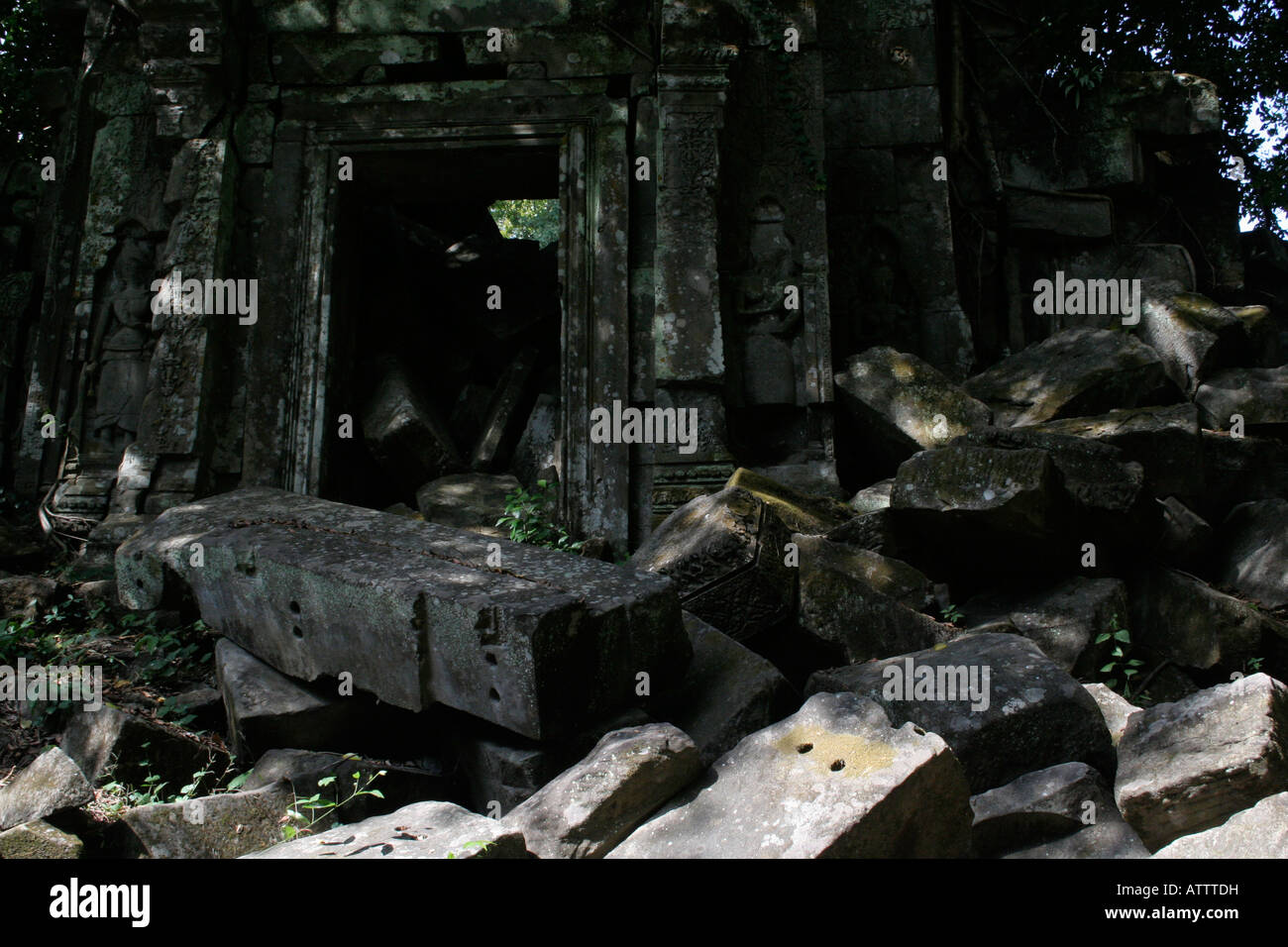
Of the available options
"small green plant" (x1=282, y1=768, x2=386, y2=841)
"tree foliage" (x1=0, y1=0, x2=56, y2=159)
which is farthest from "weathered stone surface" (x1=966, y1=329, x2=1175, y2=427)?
"tree foliage" (x1=0, y1=0, x2=56, y2=159)

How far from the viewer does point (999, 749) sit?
323cm

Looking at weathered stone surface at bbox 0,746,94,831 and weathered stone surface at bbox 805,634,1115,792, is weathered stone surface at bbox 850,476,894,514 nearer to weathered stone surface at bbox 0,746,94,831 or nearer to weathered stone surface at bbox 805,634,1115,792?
weathered stone surface at bbox 805,634,1115,792

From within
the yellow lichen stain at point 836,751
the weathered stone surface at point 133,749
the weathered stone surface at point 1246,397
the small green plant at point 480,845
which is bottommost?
the weathered stone surface at point 133,749

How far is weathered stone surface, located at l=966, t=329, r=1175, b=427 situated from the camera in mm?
5625

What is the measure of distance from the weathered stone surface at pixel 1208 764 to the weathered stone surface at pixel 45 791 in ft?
9.37

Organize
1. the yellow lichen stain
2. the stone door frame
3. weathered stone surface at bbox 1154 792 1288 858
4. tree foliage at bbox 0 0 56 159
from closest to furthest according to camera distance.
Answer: weathered stone surface at bbox 1154 792 1288 858 < the yellow lichen stain < the stone door frame < tree foliage at bbox 0 0 56 159

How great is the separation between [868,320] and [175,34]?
462cm

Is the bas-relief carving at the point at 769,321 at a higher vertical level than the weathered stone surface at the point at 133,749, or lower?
higher

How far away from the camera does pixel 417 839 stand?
8.89 ft

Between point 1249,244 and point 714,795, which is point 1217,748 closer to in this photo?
point 714,795

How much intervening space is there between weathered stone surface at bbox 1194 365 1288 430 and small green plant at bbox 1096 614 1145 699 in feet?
6.46

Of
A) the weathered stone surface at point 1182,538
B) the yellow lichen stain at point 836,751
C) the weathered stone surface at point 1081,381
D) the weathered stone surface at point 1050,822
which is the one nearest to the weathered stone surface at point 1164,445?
the weathered stone surface at point 1182,538

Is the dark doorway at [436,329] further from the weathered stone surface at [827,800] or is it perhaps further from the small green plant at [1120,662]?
the weathered stone surface at [827,800]

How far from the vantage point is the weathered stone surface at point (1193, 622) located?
14.1ft
